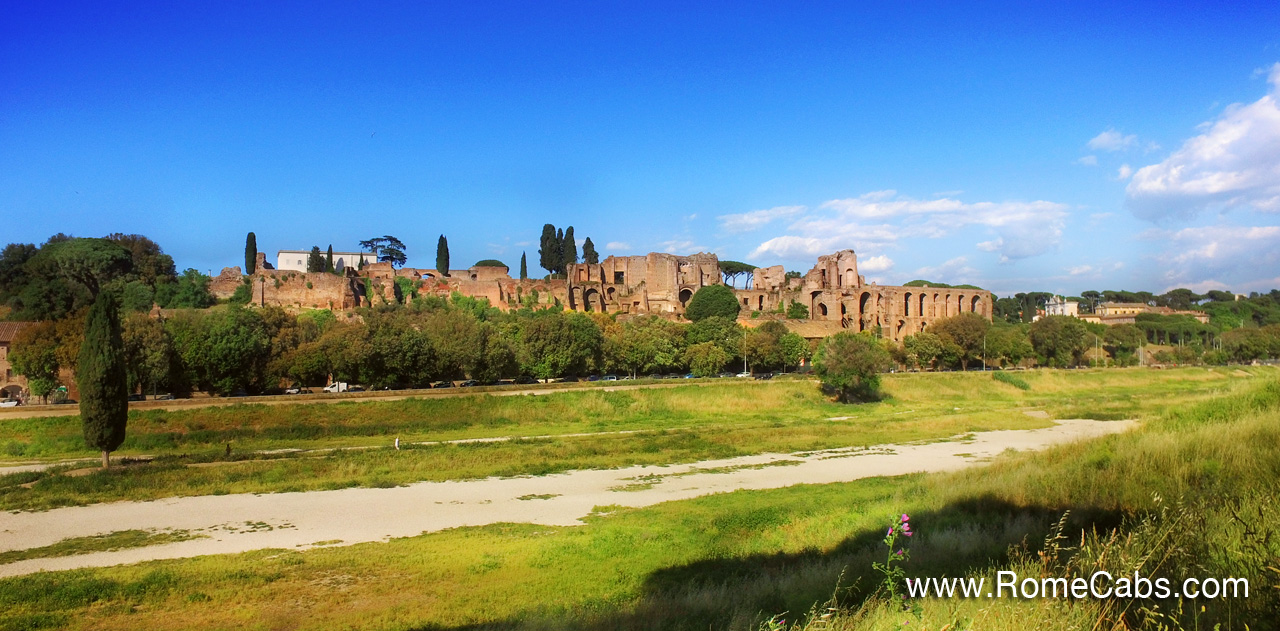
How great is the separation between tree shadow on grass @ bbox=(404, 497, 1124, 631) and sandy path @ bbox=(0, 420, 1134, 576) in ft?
18.4

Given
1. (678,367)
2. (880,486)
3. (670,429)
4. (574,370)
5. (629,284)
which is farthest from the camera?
(629,284)

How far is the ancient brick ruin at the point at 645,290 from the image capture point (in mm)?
56594

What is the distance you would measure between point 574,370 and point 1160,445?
35.4 meters

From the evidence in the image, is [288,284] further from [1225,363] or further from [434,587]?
[1225,363]

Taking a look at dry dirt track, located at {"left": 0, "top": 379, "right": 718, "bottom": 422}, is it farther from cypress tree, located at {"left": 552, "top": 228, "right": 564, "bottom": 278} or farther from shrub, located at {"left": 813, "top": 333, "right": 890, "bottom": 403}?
cypress tree, located at {"left": 552, "top": 228, "right": 564, "bottom": 278}

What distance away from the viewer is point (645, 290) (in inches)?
2793

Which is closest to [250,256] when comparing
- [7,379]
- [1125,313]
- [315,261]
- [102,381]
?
[315,261]

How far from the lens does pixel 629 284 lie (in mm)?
73188

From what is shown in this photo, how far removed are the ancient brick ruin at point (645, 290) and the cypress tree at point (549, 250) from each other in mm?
4639

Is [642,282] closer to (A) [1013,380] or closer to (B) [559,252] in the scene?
(B) [559,252]

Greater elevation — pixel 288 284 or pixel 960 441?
pixel 288 284

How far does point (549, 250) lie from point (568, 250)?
2.02 meters

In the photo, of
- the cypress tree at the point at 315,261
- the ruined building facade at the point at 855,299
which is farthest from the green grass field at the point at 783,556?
the ruined building facade at the point at 855,299

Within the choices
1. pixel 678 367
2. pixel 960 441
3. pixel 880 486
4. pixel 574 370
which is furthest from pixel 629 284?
pixel 880 486
